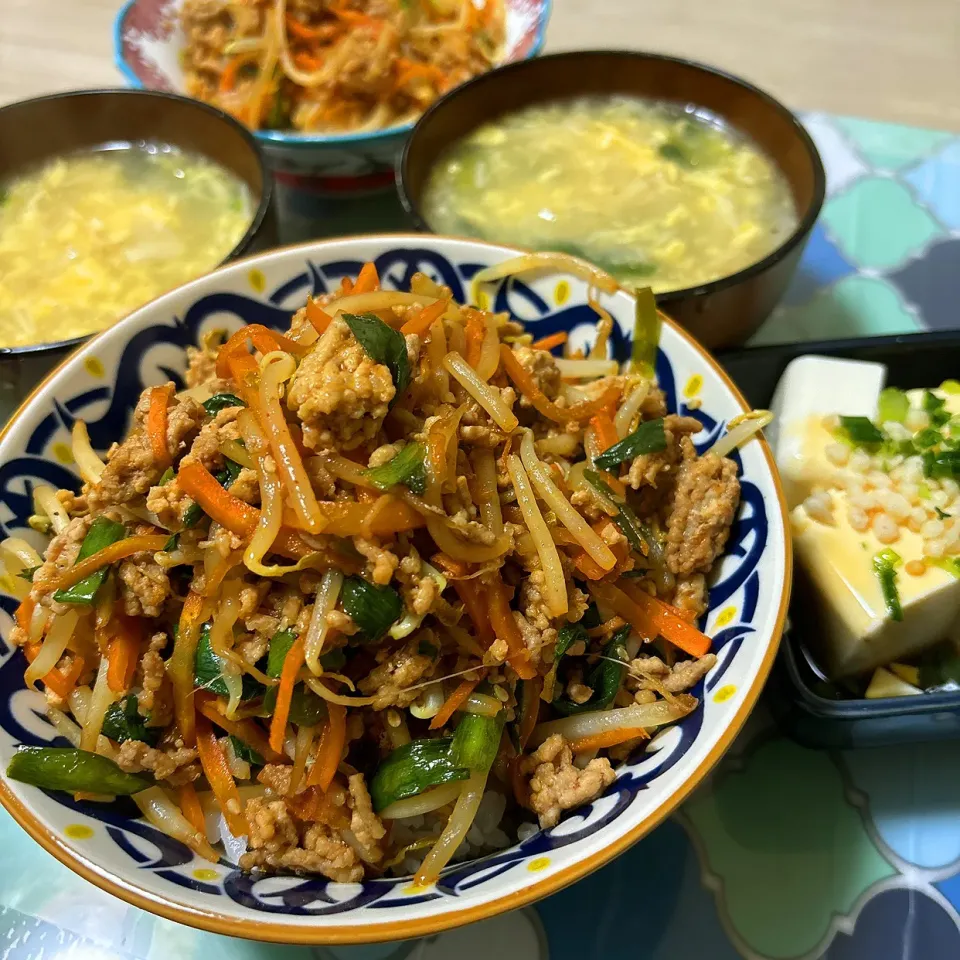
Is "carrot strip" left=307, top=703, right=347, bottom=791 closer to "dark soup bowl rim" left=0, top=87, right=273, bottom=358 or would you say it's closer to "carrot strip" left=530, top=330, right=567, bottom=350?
"carrot strip" left=530, top=330, right=567, bottom=350

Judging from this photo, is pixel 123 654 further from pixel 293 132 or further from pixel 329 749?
pixel 293 132

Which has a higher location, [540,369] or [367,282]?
[367,282]

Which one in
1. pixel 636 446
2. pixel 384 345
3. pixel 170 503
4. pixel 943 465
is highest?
pixel 384 345

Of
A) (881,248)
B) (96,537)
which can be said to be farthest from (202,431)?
(881,248)

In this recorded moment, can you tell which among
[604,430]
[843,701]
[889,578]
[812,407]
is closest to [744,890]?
[843,701]

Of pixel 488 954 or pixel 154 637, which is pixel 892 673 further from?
Result: pixel 154 637

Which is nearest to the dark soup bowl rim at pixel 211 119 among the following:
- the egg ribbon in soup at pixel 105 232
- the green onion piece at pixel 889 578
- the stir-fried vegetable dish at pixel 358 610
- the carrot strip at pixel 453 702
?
the egg ribbon in soup at pixel 105 232

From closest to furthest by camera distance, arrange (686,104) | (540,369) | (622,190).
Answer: (540,369), (622,190), (686,104)
